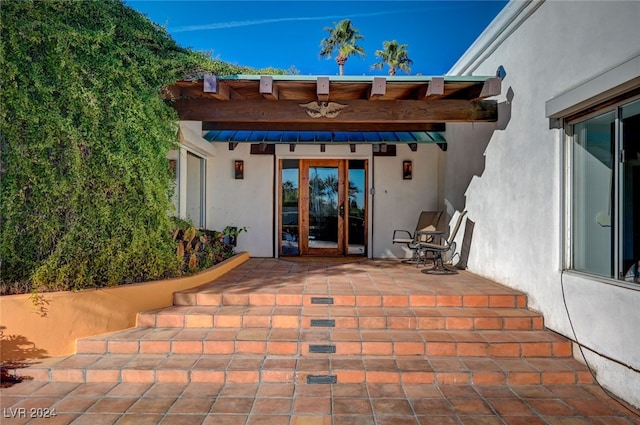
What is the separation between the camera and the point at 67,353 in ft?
11.2

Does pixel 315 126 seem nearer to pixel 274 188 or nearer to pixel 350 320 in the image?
pixel 274 188

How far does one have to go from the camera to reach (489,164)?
5.25 metres

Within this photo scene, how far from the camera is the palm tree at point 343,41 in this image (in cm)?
1959

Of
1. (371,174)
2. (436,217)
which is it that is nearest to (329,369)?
(436,217)

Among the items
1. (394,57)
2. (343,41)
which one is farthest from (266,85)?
(394,57)

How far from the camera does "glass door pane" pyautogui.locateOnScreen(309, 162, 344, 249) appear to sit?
8.18m

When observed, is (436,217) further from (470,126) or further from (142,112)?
(142,112)

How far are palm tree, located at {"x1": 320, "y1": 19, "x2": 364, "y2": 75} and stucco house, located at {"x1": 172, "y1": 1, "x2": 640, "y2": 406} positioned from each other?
45.8 ft

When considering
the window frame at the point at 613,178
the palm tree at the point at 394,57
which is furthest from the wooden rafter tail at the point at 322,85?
the palm tree at the point at 394,57

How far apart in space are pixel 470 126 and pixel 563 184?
2518 mm

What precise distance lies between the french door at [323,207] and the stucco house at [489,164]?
0.08ft

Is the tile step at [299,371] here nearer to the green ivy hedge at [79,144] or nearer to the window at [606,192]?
the green ivy hedge at [79,144]

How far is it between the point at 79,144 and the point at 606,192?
5048 millimetres

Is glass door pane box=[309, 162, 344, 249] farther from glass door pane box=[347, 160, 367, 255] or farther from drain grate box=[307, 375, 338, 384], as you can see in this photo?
drain grate box=[307, 375, 338, 384]
